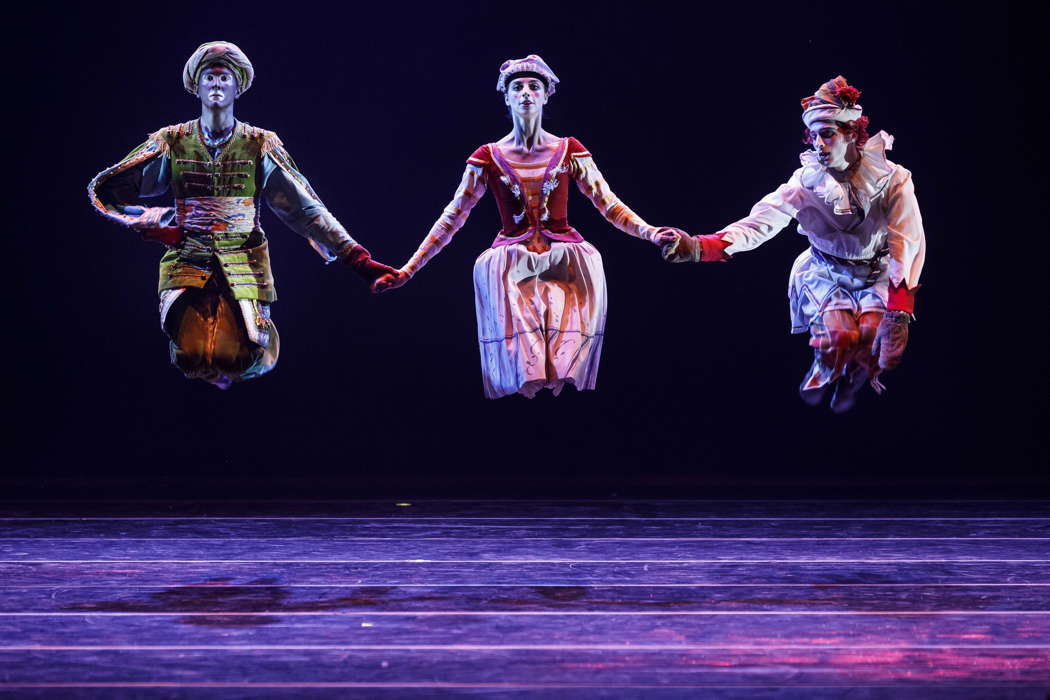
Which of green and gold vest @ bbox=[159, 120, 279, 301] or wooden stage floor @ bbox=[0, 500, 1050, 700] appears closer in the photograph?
wooden stage floor @ bbox=[0, 500, 1050, 700]

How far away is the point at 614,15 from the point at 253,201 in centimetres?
201

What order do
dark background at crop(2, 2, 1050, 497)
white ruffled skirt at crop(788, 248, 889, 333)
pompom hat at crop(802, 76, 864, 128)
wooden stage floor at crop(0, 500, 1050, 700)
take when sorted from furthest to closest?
dark background at crop(2, 2, 1050, 497) → white ruffled skirt at crop(788, 248, 889, 333) → pompom hat at crop(802, 76, 864, 128) → wooden stage floor at crop(0, 500, 1050, 700)

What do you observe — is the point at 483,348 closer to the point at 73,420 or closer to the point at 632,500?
the point at 632,500

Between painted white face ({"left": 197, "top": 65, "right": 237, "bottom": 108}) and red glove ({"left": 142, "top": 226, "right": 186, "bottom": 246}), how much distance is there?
1.48 feet

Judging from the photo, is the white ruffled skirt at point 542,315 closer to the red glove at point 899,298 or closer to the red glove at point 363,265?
the red glove at point 363,265

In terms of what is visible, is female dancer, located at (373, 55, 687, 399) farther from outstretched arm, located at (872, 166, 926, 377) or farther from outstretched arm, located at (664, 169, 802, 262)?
outstretched arm, located at (872, 166, 926, 377)

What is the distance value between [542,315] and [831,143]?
116 centimetres

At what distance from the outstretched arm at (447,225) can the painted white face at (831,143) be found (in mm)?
1169

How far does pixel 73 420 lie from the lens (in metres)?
6.45

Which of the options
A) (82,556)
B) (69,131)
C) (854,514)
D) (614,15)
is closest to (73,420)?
(69,131)

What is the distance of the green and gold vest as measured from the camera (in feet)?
16.1

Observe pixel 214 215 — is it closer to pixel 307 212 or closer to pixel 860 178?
pixel 307 212

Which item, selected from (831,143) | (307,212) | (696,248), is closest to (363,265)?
(307,212)

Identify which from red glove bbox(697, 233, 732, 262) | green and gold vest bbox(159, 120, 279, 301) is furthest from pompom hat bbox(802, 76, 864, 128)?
green and gold vest bbox(159, 120, 279, 301)
